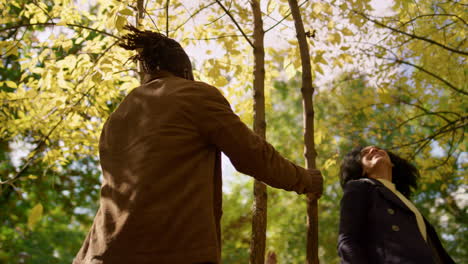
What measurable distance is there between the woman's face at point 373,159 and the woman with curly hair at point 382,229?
0.35 ft

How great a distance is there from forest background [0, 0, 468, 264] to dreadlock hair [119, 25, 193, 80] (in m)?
0.65

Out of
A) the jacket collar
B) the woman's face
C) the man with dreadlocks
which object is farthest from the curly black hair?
the jacket collar

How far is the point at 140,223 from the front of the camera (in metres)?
1.46

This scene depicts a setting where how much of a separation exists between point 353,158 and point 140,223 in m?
1.71

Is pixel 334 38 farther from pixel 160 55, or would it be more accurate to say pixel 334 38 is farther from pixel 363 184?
pixel 160 55

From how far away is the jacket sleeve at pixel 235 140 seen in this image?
1613 millimetres

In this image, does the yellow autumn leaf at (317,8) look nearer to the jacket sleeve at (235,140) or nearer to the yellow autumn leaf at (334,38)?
the yellow autumn leaf at (334,38)

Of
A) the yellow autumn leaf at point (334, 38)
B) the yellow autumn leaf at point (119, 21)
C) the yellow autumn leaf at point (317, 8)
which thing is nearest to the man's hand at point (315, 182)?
the yellow autumn leaf at point (119, 21)

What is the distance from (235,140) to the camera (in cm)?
161

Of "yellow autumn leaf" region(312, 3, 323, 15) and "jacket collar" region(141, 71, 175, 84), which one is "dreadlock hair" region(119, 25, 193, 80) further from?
"yellow autumn leaf" region(312, 3, 323, 15)

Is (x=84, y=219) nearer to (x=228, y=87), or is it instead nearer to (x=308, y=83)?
(x=228, y=87)

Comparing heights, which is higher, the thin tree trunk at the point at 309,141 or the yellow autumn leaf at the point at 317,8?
the yellow autumn leaf at the point at 317,8

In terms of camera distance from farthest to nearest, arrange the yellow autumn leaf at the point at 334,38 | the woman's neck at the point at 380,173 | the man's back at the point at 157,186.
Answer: the yellow autumn leaf at the point at 334,38 → the woman's neck at the point at 380,173 → the man's back at the point at 157,186

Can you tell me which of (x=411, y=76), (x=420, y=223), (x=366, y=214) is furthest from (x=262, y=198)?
(x=411, y=76)
